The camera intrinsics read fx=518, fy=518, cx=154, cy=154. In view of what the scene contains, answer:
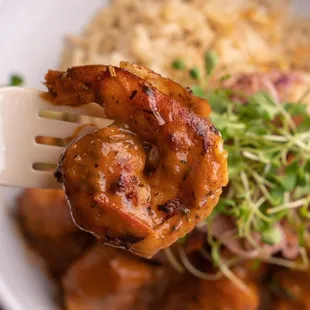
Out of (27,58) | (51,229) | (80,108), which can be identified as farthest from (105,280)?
(27,58)

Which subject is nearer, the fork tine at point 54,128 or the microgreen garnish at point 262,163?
the fork tine at point 54,128

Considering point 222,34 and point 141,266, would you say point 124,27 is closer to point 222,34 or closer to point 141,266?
point 222,34

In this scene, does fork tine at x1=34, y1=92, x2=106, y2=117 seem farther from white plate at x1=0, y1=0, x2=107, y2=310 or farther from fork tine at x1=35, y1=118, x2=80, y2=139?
white plate at x1=0, y1=0, x2=107, y2=310

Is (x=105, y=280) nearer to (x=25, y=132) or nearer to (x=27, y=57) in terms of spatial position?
(x=25, y=132)

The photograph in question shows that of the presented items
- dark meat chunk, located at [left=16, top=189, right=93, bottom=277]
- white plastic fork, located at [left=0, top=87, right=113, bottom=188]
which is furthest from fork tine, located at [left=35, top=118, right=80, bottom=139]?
dark meat chunk, located at [left=16, top=189, right=93, bottom=277]

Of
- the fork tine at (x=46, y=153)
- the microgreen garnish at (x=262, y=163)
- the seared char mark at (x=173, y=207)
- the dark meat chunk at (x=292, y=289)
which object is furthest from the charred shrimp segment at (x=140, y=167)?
the dark meat chunk at (x=292, y=289)

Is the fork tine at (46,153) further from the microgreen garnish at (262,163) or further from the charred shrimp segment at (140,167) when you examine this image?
the microgreen garnish at (262,163)
